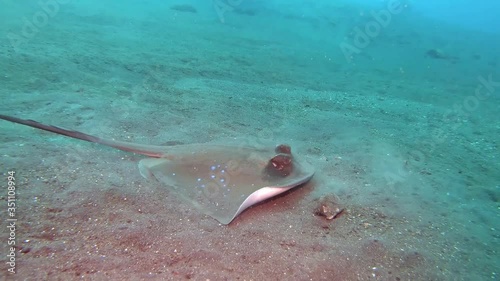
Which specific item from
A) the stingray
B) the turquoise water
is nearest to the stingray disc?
the stingray

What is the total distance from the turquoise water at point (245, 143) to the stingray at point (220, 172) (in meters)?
0.15

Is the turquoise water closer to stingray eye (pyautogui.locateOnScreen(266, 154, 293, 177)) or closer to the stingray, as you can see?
the stingray

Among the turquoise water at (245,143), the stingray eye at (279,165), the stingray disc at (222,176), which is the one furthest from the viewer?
the stingray eye at (279,165)

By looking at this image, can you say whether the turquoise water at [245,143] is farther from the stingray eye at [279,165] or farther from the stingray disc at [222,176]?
the stingray eye at [279,165]

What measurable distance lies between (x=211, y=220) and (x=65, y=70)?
18.3 feet

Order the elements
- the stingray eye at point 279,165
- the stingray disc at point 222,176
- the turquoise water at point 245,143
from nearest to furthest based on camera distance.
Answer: the turquoise water at point 245,143
the stingray disc at point 222,176
the stingray eye at point 279,165

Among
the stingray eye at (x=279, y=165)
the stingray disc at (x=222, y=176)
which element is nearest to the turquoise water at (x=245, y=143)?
the stingray disc at (x=222, y=176)

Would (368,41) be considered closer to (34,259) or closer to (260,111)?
(260,111)

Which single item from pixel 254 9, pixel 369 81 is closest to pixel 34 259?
pixel 369 81

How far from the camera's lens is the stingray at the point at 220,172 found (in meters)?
2.94

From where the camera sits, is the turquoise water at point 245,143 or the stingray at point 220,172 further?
the stingray at point 220,172

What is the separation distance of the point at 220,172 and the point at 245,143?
2.95 feet

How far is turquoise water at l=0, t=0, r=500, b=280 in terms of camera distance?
2457mm

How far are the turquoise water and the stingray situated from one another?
0.15 metres
